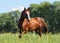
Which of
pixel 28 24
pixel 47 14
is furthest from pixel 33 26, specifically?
pixel 47 14

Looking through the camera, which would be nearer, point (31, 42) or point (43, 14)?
point (31, 42)

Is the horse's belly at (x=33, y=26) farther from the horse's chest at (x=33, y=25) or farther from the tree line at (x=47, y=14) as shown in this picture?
the tree line at (x=47, y=14)

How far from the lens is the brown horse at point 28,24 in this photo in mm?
12452

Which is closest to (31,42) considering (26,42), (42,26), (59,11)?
(26,42)

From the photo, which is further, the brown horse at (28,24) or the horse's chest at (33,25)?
the horse's chest at (33,25)

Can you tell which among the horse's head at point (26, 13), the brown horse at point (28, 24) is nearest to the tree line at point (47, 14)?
the brown horse at point (28, 24)

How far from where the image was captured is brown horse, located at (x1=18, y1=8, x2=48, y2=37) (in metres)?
12.5

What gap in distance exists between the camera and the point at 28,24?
1388 centimetres

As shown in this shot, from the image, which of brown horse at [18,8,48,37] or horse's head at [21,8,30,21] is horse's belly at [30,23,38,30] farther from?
horse's head at [21,8,30,21]

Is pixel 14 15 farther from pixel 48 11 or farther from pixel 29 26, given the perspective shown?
pixel 29 26

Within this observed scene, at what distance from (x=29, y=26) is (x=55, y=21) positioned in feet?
192

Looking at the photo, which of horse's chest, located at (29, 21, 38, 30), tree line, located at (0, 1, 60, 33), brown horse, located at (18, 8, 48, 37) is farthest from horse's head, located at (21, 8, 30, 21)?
tree line, located at (0, 1, 60, 33)

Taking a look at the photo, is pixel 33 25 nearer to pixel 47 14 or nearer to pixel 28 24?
pixel 28 24

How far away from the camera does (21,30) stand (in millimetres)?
12930
